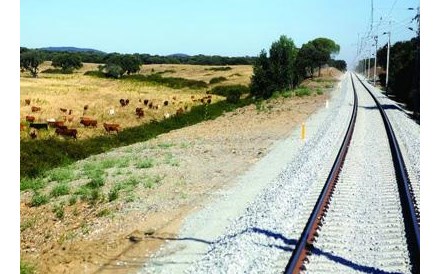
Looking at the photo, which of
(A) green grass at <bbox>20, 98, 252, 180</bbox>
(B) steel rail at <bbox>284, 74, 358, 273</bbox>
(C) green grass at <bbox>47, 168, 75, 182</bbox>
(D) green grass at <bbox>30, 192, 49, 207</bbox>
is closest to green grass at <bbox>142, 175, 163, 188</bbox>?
(D) green grass at <bbox>30, 192, 49, 207</bbox>

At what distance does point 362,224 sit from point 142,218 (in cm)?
593

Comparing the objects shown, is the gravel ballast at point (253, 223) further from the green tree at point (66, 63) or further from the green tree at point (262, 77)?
the green tree at point (66, 63)

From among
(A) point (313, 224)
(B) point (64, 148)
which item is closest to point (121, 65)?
(B) point (64, 148)

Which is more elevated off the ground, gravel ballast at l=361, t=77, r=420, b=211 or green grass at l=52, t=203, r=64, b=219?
gravel ballast at l=361, t=77, r=420, b=211

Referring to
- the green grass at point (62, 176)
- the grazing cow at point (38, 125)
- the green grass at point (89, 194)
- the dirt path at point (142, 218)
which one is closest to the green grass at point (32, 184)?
the green grass at point (62, 176)

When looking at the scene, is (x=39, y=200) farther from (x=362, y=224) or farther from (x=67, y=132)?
(x=67, y=132)

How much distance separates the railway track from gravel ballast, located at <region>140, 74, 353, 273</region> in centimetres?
43

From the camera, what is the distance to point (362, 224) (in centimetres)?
1170

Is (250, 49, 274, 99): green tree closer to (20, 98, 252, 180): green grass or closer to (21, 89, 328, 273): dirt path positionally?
(20, 98, 252, 180): green grass

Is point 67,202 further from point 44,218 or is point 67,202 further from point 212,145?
point 212,145

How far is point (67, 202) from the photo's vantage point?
17094mm

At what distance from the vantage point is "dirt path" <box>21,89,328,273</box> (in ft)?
36.4

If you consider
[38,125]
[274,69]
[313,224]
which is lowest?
[313,224]
